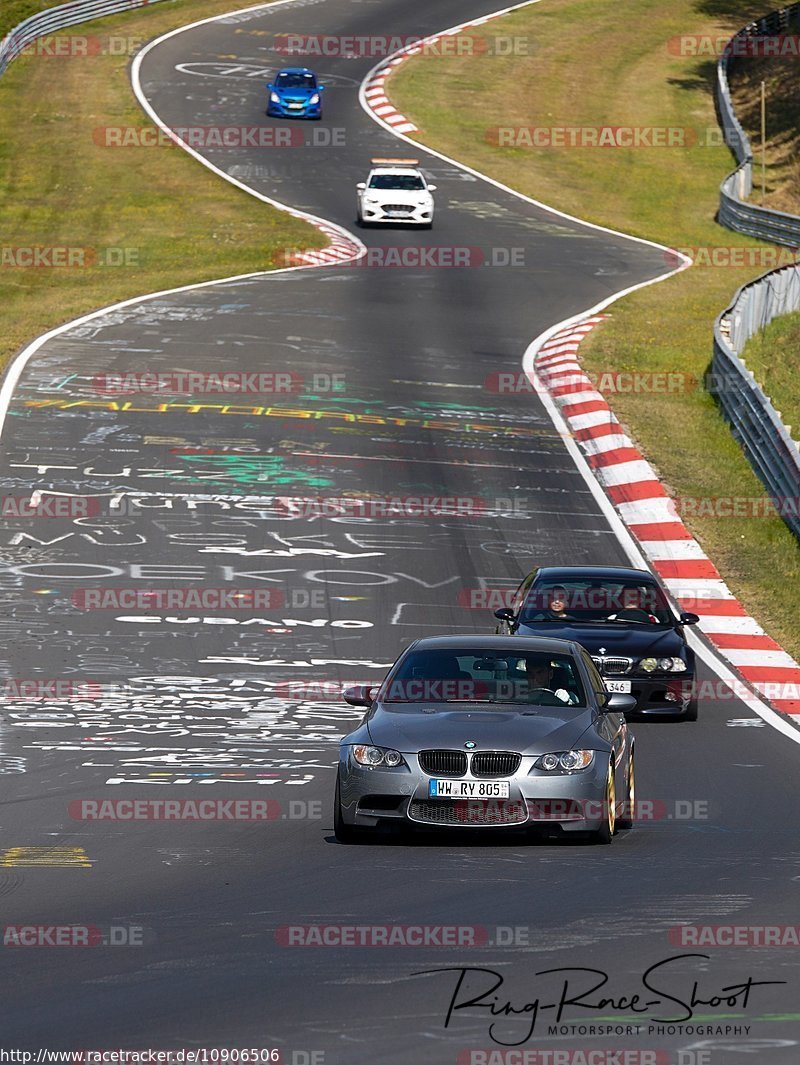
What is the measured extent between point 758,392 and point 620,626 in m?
10.2

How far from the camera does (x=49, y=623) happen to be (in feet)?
60.5

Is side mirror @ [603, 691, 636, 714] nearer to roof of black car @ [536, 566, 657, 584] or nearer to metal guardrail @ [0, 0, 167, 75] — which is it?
roof of black car @ [536, 566, 657, 584]

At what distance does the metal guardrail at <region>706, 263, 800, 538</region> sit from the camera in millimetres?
23891

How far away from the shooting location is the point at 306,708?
15852mm

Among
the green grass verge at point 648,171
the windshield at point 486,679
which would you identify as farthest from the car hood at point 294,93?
the windshield at point 486,679

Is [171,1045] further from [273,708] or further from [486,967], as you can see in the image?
[273,708]

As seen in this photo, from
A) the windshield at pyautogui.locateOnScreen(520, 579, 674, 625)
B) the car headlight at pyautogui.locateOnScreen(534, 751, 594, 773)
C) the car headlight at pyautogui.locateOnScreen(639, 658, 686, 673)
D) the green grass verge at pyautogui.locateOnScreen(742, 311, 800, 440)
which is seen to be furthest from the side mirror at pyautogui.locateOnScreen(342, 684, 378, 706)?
the green grass verge at pyautogui.locateOnScreen(742, 311, 800, 440)

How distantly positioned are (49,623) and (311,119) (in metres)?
41.2

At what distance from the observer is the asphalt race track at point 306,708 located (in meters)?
7.42

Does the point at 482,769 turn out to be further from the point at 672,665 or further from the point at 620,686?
the point at 672,665

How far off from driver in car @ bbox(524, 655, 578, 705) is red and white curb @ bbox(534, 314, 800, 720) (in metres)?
4.90

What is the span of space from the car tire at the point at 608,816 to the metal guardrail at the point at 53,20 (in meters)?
56.5

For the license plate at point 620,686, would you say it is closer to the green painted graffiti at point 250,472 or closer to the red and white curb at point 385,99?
the green painted graffiti at point 250,472

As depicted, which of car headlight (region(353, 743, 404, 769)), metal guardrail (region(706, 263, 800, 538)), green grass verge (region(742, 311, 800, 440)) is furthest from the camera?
green grass verge (region(742, 311, 800, 440))
